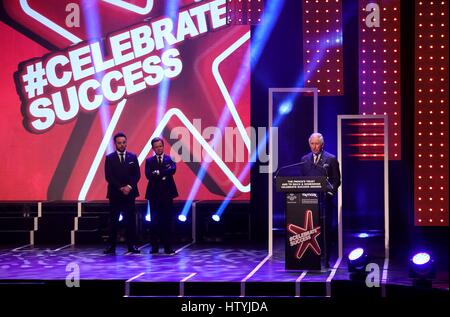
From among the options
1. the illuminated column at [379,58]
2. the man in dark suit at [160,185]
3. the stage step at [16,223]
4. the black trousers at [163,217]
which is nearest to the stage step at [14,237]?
the stage step at [16,223]

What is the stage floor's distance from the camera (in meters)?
8.13

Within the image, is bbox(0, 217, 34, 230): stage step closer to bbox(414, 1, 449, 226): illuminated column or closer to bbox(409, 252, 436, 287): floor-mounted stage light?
bbox(414, 1, 449, 226): illuminated column

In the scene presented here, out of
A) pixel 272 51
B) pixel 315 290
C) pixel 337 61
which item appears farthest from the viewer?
pixel 272 51

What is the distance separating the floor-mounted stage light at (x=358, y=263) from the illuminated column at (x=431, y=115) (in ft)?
7.74

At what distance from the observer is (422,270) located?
8.05 metres

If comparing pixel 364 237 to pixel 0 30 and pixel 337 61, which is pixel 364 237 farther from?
pixel 0 30

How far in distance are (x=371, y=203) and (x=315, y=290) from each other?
363 cm

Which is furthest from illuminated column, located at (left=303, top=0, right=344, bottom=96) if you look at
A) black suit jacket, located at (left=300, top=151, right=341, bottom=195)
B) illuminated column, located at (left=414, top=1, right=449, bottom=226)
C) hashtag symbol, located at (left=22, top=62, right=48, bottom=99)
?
hashtag symbol, located at (left=22, top=62, right=48, bottom=99)

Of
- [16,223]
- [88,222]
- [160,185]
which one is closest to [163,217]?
[160,185]

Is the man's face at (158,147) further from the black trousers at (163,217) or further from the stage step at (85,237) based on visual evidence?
the stage step at (85,237)

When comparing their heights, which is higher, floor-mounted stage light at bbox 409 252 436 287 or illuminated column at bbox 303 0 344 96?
illuminated column at bbox 303 0 344 96

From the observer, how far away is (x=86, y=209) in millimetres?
12117

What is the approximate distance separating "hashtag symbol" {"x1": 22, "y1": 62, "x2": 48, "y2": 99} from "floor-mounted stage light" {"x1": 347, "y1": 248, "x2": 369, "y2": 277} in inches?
245
